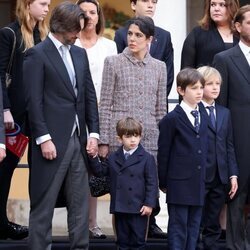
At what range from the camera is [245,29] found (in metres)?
8.91

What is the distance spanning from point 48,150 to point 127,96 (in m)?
0.95

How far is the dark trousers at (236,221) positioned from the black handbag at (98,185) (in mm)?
966

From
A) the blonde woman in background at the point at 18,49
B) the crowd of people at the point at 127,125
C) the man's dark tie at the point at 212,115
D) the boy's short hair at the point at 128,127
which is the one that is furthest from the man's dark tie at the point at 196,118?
the blonde woman in background at the point at 18,49

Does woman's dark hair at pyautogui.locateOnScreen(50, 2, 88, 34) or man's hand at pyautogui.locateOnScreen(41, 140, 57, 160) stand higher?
woman's dark hair at pyautogui.locateOnScreen(50, 2, 88, 34)

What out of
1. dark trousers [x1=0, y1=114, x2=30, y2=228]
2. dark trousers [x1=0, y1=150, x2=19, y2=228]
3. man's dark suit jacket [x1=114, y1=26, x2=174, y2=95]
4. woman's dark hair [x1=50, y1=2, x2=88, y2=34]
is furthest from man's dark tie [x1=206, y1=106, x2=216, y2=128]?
dark trousers [x1=0, y1=150, x2=19, y2=228]

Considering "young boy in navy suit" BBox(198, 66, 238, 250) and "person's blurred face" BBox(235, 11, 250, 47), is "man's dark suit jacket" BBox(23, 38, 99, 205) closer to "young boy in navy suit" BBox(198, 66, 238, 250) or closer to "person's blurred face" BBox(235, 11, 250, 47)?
"young boy in navy suit" BBox(198, 66, 238, 250)

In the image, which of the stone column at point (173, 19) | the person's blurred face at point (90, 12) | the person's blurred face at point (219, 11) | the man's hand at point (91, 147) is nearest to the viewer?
the man's hand at point (91, 147)

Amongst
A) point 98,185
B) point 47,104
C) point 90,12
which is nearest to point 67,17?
point 47,104

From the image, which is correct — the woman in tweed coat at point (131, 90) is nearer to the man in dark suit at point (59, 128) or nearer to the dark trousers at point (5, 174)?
the man in dark suit at point (59, 128)

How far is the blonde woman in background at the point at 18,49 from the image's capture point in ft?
28.7

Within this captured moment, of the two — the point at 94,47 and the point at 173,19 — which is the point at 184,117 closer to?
the point at 94,47

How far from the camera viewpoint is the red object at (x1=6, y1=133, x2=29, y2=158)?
344 inches

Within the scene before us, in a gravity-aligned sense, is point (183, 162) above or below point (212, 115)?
below

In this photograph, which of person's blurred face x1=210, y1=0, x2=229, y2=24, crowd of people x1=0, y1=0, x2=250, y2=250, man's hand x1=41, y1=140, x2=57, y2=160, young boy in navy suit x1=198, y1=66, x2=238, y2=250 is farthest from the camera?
person's blurred face x1=210, y1=0, x2=229, y2=24
